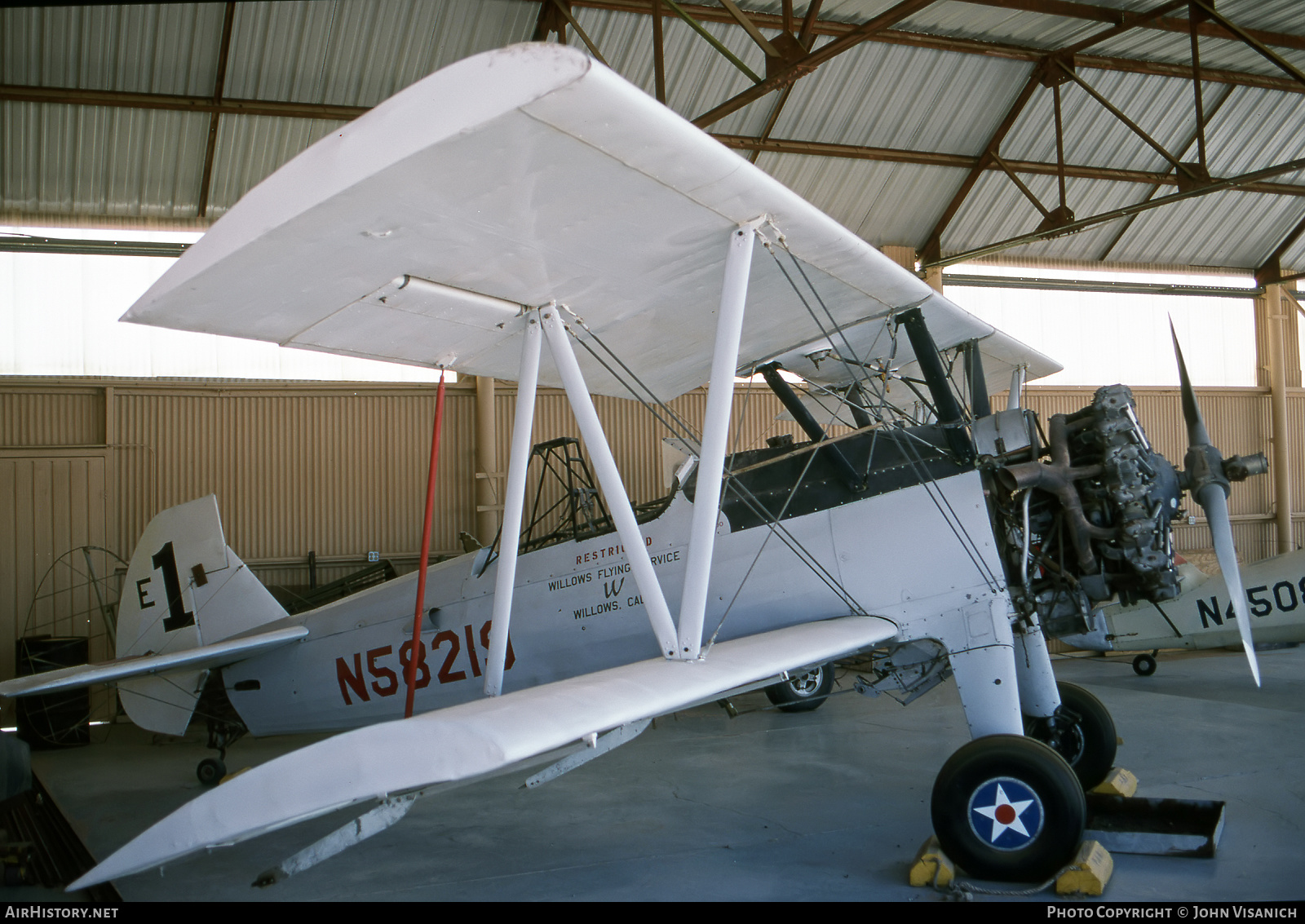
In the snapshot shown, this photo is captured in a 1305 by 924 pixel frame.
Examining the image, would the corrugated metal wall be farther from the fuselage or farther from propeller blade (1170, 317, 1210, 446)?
propeller blade (1170, 317, 1210, 446)

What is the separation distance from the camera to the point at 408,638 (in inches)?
234

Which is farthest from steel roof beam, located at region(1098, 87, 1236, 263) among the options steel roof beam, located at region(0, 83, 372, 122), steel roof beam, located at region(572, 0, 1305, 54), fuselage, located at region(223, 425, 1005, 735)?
steel roof beam, located at region(0, 83, 372, 122)

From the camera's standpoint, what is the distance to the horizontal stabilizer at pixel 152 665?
5.19 meters

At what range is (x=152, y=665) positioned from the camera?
5.81 metres

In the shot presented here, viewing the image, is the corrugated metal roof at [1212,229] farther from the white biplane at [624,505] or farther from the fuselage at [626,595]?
the fuselage at [626,595]

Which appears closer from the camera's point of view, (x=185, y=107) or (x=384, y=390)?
(x=185, y=107)

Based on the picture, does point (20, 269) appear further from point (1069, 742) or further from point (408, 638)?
point (1069, 742)

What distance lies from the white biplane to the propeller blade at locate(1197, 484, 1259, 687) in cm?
3

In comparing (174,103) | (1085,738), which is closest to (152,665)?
(1085,738)

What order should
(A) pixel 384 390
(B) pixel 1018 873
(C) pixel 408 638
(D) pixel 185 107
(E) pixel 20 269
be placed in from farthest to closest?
(A) pixel 384 390 → (E) pixel 20 269 → (D) pixel 185 107 → (C) pixel 408 638 → (B) pixel 1018 873

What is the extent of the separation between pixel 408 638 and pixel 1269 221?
1706 cm

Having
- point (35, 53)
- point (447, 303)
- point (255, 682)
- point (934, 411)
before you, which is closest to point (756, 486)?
point (934, 411)

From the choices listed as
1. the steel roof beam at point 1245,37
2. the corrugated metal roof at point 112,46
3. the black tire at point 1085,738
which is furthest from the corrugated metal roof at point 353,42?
the black tire at point 1085,738

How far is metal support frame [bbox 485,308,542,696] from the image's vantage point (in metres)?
4.16
